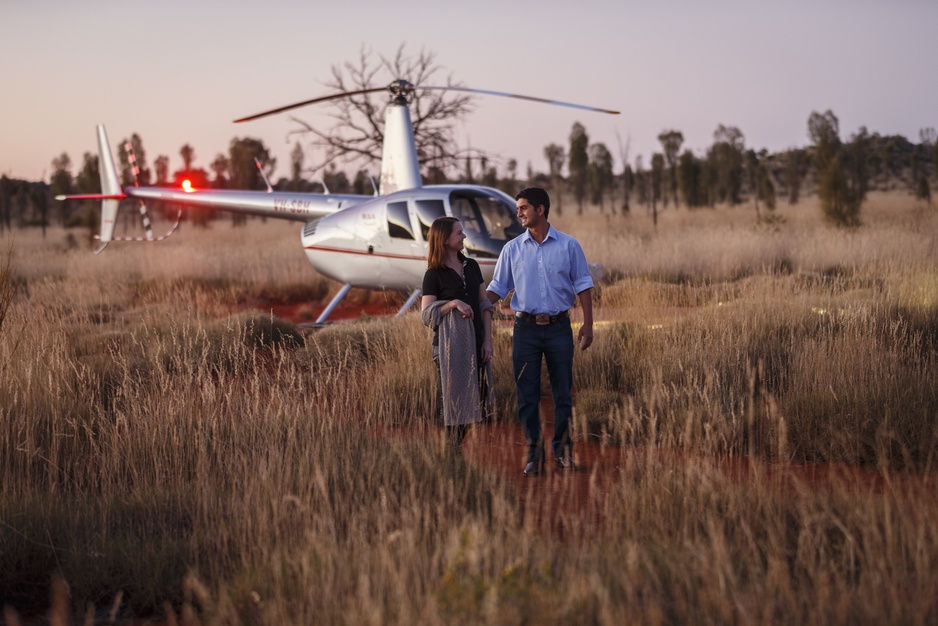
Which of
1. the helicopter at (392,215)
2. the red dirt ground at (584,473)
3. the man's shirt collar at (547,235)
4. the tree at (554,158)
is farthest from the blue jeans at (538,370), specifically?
the tree at (554,158)

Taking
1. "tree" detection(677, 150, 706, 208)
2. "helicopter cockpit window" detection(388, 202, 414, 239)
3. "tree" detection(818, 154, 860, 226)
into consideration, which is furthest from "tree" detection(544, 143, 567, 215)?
"helicopter cockpit window" detection(388, 202, 414, 239)

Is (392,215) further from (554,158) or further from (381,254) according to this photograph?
(554,158)

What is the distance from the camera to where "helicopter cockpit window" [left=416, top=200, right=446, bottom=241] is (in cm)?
1238

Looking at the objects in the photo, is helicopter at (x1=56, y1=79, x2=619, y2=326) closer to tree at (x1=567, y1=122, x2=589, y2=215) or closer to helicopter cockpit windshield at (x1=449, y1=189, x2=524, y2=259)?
helicopter cockpit windshield at (x1=449, y1=189, x2=524, y2=259)

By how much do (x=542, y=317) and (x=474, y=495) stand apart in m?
1.24

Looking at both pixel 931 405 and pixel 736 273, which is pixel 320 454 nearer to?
pixel 931 405

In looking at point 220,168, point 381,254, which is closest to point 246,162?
point 220,168

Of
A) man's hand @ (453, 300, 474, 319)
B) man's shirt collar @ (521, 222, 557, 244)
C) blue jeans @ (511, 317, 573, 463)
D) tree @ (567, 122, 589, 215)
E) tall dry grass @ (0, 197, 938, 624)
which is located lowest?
tall dry grass @ (0, 197, 938, 624)

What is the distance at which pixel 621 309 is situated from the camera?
11992mm

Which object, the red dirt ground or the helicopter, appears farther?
the helicopter

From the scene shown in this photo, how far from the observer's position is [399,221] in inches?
506

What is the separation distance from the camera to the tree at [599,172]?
71.9 meters

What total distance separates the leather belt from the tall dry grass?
2.06 feet

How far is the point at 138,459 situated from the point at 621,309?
7.47m
